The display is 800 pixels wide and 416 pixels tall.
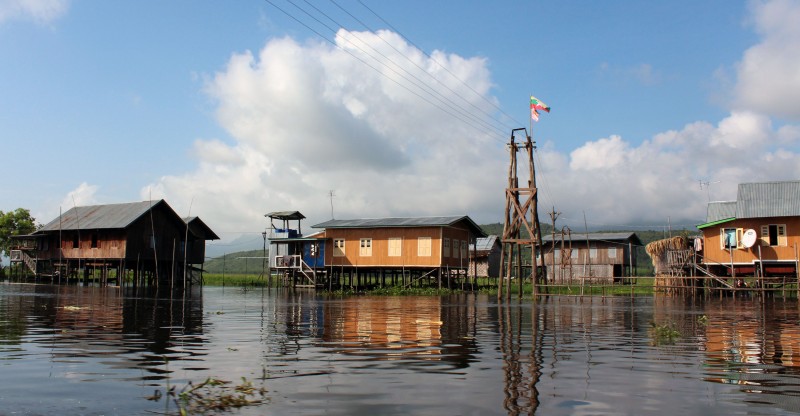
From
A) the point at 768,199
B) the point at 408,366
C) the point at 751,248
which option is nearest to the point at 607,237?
the point at 751,248

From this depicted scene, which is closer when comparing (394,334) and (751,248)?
(394,334)

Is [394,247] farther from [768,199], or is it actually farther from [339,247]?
[768,199]

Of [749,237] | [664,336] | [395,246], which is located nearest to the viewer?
[664,336]

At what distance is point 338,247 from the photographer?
53.8 meters

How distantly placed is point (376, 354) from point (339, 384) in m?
3.00

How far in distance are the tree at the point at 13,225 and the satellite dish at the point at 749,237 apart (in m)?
69.0

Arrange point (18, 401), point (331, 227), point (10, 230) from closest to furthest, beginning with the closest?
point (18, 401)
point (331, 227)
point (10, 230)

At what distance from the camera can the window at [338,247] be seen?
53.5 metres

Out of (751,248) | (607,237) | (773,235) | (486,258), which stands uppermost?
(607,237)

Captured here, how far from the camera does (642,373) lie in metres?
9.30

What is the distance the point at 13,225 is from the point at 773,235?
7241 centimetres

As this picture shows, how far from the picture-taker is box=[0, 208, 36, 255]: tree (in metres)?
69.6

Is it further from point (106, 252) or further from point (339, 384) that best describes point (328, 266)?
point (339, 384)

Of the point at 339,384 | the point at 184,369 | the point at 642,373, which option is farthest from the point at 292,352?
the point at 642,373
